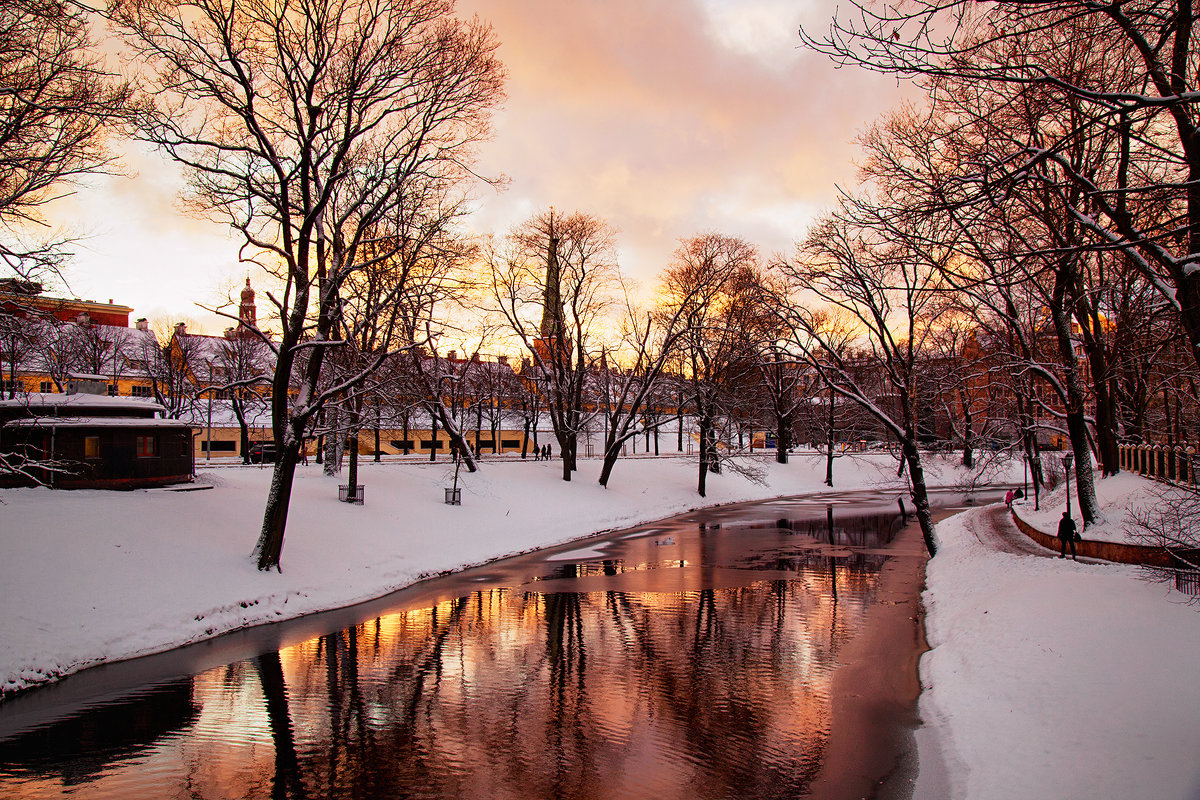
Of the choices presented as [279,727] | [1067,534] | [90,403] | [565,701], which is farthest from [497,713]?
[90,403]

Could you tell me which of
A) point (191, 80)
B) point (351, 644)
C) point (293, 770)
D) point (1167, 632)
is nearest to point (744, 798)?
point (293, 770)

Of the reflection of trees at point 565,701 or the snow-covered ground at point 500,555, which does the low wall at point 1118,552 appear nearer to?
the snow-covered ground at point 500,555

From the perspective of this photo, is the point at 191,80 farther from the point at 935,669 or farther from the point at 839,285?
the point at 935,669

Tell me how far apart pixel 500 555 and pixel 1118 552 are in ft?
56.8

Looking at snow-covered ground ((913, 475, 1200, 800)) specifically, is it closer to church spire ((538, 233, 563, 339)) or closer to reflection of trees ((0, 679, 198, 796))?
reflection of trees ((0, 679, 198, 796))

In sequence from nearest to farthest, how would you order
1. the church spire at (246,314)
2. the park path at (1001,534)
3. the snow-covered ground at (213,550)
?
the snow-covered ground at (213,550), the church spire at (246,314), the park path at (1001,534)

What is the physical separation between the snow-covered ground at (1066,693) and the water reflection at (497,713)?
171cm

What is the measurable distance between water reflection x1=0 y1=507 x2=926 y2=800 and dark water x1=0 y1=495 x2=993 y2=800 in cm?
4

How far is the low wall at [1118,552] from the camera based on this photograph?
14.2 m

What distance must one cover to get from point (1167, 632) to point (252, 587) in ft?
54.6

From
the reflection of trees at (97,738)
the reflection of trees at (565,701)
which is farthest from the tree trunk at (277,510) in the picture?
the reflection of trees at (97,738)

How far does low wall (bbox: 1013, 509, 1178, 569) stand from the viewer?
46.6ft

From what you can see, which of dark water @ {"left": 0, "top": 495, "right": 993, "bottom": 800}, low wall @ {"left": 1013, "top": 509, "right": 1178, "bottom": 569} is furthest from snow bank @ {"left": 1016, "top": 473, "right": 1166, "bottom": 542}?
dark water @ {"left": 0, "top": 495, "right": 993, "bottom": 800}

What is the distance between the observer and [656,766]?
A: 27.7 ft
